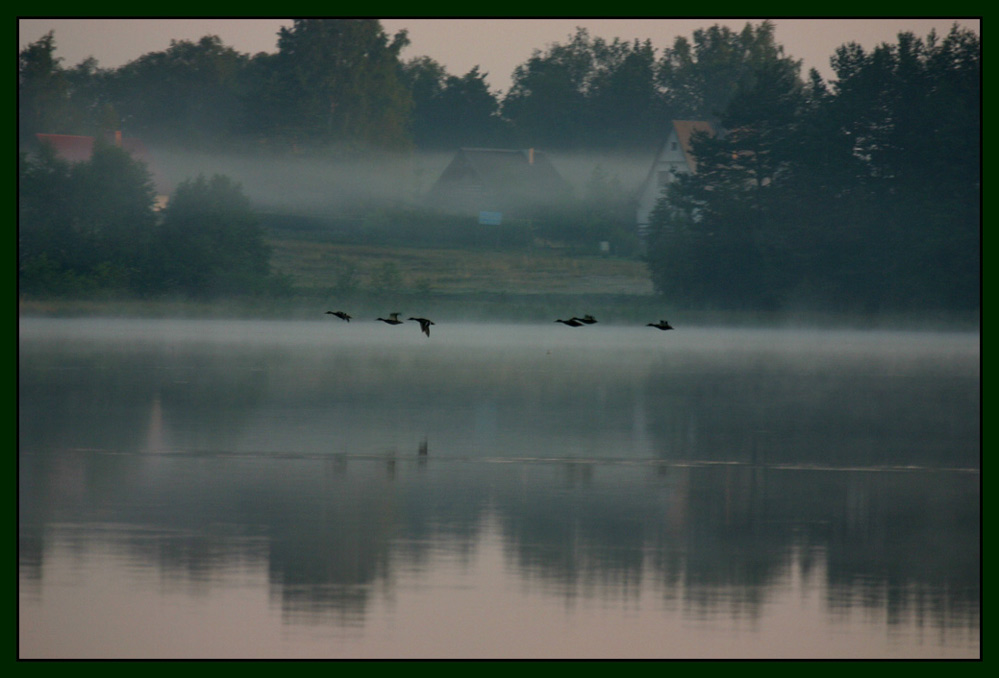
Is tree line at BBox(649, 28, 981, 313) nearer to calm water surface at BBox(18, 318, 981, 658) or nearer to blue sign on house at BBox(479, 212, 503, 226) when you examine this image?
blue sign on house at BBox(479, 212, 503, 226)

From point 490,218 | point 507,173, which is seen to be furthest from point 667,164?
point 490,218

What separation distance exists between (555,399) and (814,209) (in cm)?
4154

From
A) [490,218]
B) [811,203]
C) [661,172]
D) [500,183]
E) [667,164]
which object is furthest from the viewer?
[500,183]

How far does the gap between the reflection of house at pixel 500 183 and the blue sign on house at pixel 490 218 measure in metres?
4.43

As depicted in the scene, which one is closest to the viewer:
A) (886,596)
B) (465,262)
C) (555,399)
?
(886,596)

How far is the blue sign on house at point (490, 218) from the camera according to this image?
262 ft

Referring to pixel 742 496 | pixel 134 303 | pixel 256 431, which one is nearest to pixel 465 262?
pixel 134 303

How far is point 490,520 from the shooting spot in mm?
12992

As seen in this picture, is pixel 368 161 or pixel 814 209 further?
pixel 368 161

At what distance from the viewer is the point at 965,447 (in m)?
18.9

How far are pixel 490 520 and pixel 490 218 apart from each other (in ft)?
228

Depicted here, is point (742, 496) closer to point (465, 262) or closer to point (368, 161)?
point (465, 262)

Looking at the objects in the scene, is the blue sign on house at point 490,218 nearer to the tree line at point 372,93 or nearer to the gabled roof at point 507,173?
the gabled roof at point 507,173

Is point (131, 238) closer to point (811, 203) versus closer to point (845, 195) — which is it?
Answer: point (811, 203)
